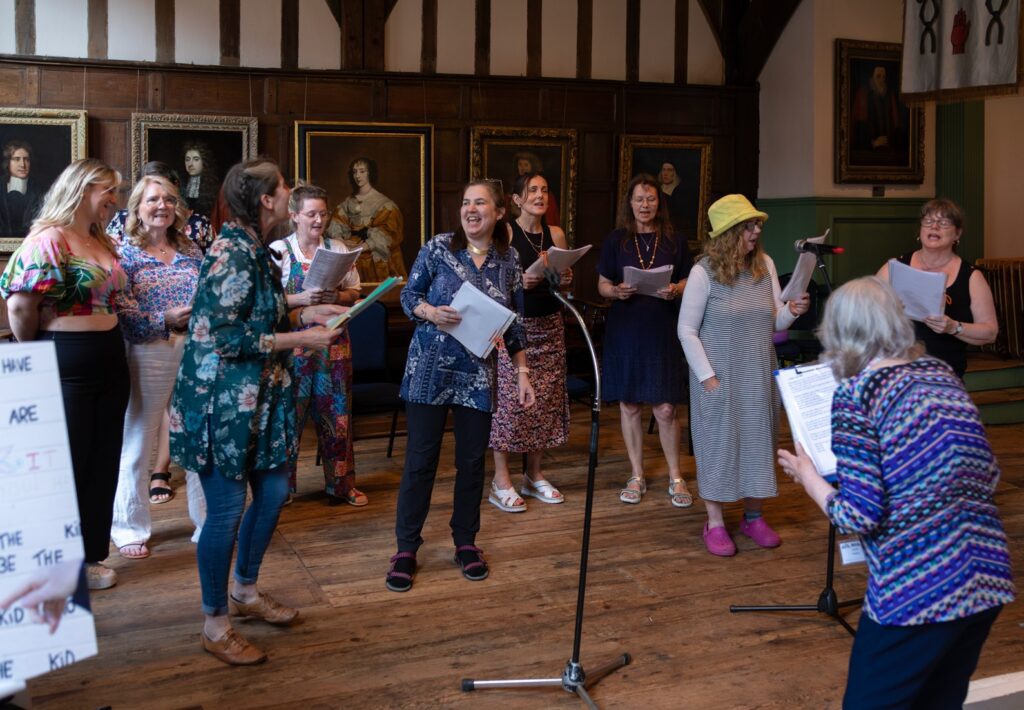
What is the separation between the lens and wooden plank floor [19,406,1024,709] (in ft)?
11.3

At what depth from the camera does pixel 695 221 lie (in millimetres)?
9414

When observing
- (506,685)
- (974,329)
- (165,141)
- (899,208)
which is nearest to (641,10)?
(899,208)

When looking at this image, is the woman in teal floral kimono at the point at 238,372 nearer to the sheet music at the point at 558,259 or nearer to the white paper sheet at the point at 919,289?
the sheet music at the point at 558,259

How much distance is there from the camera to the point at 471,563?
14.8 feet

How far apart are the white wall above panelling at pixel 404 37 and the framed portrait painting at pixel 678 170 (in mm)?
1964

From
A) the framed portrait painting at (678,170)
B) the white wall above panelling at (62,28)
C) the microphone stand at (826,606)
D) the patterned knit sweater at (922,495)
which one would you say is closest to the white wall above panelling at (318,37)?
the white wall above panelling at (62,28)

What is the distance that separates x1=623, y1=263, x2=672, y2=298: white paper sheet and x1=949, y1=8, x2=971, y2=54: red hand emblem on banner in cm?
254

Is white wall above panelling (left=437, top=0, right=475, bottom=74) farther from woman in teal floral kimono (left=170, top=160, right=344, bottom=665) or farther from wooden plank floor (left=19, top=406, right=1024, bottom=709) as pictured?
woman in teal floral kimono (left=170, top=160, right=344, bottom=665)

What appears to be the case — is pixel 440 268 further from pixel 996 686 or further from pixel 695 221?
pixel 695 221

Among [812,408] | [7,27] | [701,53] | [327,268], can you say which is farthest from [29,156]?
[812,408]

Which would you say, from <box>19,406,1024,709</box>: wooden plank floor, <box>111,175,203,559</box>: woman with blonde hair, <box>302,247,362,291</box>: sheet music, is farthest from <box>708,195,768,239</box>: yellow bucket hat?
<box>111,175,203,559</box>: woman with blonde hair

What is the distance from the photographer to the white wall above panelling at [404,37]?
845cm

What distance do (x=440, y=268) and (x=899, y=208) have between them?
6.57 m

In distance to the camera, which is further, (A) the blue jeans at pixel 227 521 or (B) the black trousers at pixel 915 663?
(A) the blue jeans at pixel 227 521
